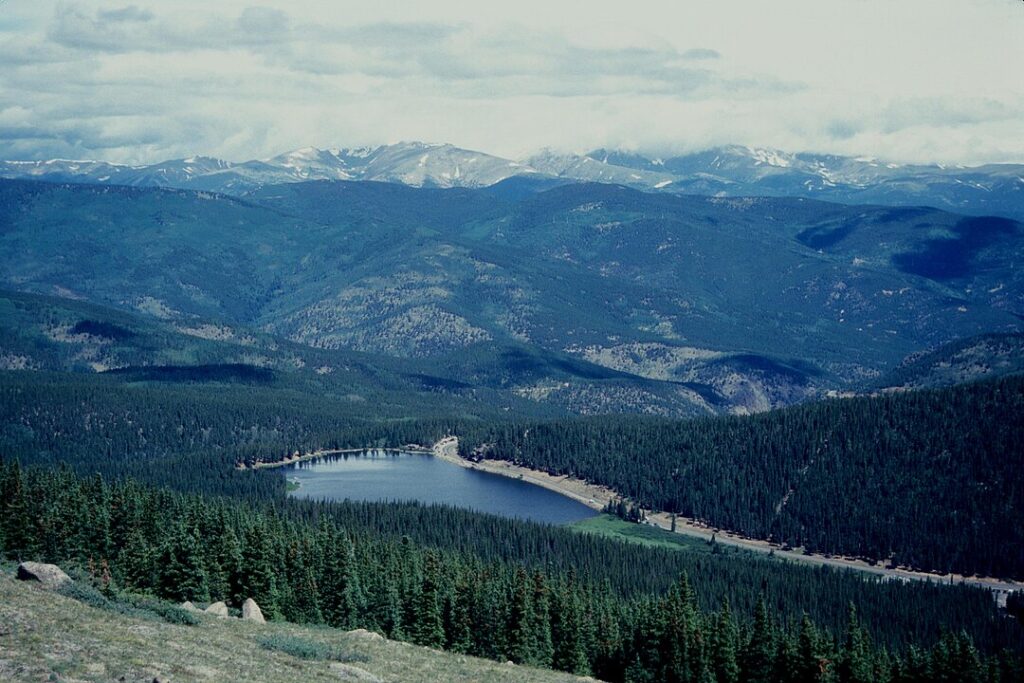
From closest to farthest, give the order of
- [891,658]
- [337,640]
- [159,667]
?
[159,667] < [337,640] < [891,658]

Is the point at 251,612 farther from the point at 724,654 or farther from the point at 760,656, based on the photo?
the point at 760,656

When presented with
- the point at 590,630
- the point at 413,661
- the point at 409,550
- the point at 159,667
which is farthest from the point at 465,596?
the point at 159,667

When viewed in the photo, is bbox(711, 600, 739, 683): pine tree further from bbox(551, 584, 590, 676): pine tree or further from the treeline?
bbox(551, 584, 590, 676): pine tree

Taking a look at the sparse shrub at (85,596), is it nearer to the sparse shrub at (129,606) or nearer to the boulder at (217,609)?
the sparse shrub at (129,606)

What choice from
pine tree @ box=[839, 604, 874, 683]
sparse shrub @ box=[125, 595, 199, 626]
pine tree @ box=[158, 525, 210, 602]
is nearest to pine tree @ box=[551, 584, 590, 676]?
pine tree @ box=[839, 604, 874, 683]

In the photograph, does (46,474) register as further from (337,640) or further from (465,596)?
(337,640)

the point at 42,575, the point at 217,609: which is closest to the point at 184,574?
the point at 217,609
